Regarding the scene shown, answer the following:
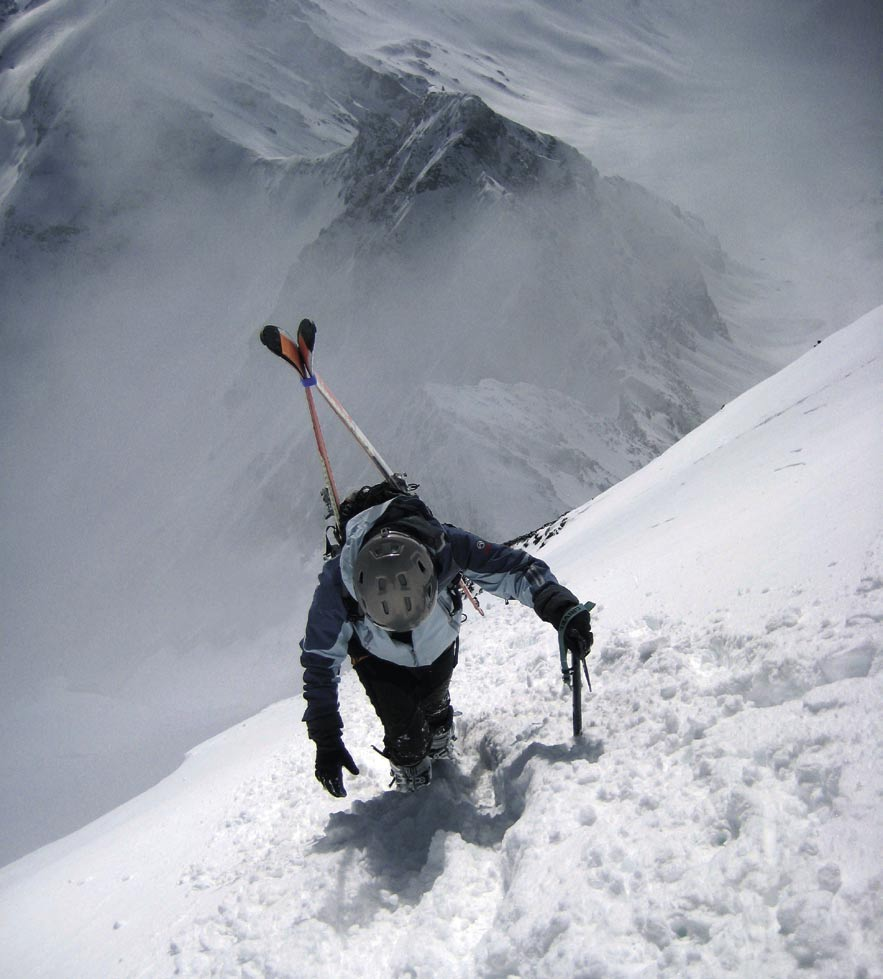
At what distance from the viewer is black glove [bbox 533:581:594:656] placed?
3.00m

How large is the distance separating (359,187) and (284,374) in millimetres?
15509

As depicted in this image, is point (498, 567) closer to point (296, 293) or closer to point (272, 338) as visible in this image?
point (272, 338)

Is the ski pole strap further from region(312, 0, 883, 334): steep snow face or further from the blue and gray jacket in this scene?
region(312, 0, 883, 334): steep snow face

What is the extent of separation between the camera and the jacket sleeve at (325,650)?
302 cm

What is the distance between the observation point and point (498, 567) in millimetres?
3219

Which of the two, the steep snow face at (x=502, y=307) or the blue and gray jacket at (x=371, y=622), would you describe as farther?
the steep snow face at (x=502, y=307)

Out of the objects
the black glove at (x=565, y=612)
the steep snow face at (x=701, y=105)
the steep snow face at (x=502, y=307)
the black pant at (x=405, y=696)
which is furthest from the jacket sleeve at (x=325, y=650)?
the steep snow face at (x=701, y=105)

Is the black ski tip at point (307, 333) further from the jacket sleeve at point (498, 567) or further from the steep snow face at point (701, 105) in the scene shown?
→ the steep snow face at point (701, 105)

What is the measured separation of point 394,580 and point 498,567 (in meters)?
0.76

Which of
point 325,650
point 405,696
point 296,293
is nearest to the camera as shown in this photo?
point 325,650

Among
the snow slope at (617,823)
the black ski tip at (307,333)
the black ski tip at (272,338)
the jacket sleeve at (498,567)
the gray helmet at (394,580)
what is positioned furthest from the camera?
the black ski tip at (307,333)

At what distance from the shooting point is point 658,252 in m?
47.6

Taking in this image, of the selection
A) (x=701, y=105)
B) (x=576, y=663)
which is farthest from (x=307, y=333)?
(x=701, y=105)

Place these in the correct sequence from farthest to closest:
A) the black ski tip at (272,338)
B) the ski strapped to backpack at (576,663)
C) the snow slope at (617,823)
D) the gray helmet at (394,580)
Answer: the black ski tip at (272,338), the ski strapped to backpack at (576,663), the gray helmet at (394,580), the snow slope at (617,823)
